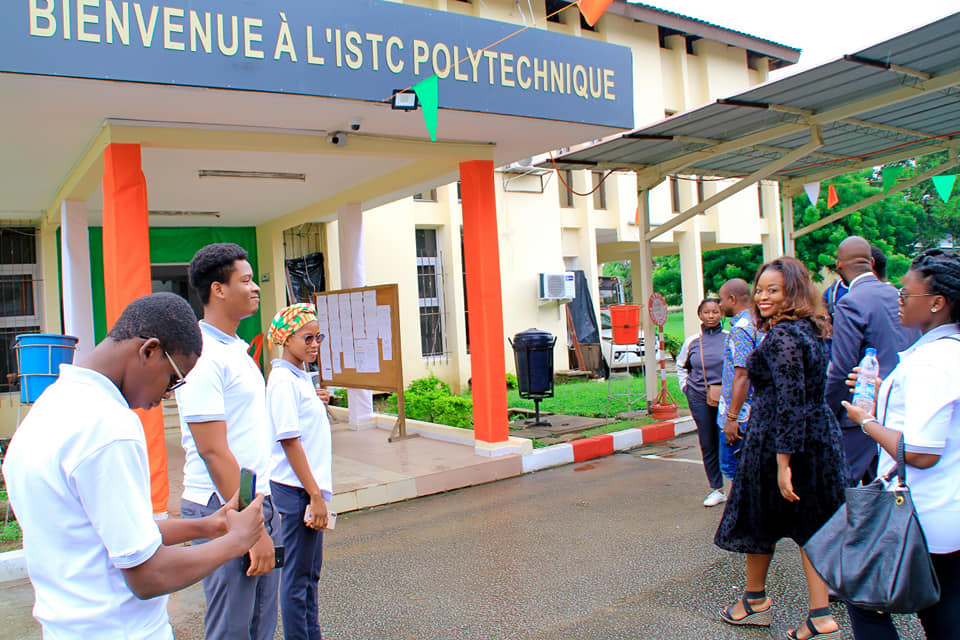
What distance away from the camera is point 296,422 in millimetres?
3037

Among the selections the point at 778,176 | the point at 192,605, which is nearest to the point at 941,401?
the point at 192,605

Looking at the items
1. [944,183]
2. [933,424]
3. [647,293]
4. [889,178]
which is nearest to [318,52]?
[933,424]

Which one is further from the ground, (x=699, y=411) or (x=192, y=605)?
(x=699, y=411)

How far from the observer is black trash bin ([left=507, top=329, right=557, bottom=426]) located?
371 inches

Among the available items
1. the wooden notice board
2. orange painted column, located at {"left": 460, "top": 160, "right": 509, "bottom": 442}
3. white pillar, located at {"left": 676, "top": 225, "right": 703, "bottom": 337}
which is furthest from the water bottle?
white pillar, located at {"left": 676, "top": 225, "right": 703, "bottom": 337}

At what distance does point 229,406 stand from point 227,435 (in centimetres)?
10

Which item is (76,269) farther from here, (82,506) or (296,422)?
(82,506)

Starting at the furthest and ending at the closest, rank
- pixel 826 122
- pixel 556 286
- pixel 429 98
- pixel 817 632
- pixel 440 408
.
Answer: pixel 556 286
pixel 440 408
pixel 826 122
pixel 429 98
pixel 817 632

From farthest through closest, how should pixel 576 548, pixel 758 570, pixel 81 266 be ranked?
1. pixel 81 266
2. pixel 576 548
3. pixel 758 570

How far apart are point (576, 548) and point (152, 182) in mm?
6617

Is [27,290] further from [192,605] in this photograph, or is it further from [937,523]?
[937,523]

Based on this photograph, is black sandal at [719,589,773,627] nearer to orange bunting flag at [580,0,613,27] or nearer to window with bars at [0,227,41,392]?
orange bunting flag at [580,0,613,27]

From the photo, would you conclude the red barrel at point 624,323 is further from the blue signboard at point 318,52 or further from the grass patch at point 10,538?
the grass patch at point 10,538

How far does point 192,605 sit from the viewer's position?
4.55 metres
